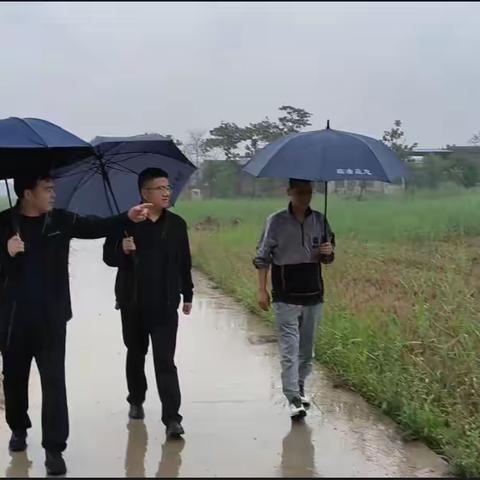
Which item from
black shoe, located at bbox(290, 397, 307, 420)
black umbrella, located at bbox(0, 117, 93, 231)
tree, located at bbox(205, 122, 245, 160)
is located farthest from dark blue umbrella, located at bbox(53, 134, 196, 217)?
tree, located at bbox(205, 122, 245, 160)

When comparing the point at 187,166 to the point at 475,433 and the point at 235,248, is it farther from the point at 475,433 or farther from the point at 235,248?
the point at 235,248

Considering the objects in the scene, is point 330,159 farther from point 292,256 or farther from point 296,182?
point 292,256

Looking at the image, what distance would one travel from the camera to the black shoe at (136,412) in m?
4.85

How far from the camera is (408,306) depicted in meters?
6.83

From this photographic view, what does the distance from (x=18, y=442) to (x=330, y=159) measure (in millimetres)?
2330

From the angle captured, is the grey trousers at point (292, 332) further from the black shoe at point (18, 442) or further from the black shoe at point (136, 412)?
the black shoe at point (18, 442)

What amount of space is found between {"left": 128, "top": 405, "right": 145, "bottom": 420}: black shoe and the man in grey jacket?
36.2 inches

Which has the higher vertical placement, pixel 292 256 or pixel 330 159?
pixel 330 159

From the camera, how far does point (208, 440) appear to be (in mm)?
4492

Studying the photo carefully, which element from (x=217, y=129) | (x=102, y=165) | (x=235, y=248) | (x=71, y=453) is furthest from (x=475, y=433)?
(x=235, y=248)

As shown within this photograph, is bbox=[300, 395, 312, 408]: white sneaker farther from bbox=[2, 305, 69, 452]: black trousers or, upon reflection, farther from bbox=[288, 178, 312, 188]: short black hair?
bbox=[2, 305, 69, 452]: black trousers

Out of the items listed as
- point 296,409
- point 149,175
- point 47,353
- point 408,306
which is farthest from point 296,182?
point 408,306

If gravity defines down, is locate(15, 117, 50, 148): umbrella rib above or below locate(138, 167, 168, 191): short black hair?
above

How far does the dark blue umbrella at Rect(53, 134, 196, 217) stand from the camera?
467 cm
